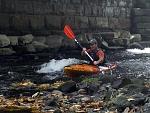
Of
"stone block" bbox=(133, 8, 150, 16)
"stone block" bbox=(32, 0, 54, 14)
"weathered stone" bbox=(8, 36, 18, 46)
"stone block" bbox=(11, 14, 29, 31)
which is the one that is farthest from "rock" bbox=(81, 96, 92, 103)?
"stone block" bbox=(133, 8, 150, 16)

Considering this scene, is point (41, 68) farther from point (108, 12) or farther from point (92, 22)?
point (108, 12)

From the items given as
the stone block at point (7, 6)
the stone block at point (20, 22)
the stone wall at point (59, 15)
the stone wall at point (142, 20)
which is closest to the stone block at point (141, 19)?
the stone wall at point (142, 20)

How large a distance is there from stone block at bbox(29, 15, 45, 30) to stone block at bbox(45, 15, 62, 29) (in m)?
0.41

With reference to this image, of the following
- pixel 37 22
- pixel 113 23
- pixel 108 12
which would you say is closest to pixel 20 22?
pixel 37 22

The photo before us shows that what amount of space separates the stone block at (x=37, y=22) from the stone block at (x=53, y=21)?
16.0 inches

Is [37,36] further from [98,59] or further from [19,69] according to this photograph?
[98,59]

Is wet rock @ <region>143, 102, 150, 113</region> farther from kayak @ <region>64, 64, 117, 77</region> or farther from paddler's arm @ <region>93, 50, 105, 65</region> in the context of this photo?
paddler's arm @ <region>93, 50, 105, 65</region>

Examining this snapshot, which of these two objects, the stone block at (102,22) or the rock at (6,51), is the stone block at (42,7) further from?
the stone block at (102,22)

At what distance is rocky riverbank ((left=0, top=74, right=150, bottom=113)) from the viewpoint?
28.5 ft

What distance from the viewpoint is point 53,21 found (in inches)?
872

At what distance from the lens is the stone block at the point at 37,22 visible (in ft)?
68.2

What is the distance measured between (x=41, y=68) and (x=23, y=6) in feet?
13.4

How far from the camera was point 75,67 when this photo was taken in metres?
14.3

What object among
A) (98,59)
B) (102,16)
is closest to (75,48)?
(102,16)
